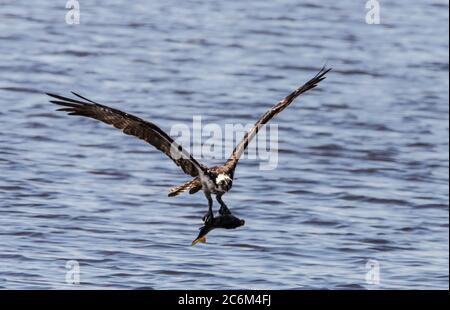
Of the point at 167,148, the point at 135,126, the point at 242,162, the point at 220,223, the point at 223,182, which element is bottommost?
the point at 220,223

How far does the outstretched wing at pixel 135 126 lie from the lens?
10695 mm

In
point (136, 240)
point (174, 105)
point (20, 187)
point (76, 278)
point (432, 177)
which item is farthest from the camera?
point (174, 105)

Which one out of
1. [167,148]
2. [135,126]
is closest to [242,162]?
[135,126]

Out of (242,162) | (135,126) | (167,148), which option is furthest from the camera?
(242,162)

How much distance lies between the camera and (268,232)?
16719 millimetres

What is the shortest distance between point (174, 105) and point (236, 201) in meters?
5.13

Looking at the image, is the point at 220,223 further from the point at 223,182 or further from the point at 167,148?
the point at 167,148

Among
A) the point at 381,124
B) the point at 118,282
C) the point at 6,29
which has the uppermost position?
the point at 6,29

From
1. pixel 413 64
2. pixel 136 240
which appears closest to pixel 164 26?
pixel 413 64

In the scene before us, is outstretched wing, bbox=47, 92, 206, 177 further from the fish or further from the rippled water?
the rippled water

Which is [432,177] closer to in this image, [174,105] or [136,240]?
[174,105]

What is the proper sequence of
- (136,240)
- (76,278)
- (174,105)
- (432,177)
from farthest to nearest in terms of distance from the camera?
(174,105)
(432,177)
(136,240)
(76,278)

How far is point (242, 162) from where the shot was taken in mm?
20172

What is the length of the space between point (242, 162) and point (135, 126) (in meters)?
9.23
